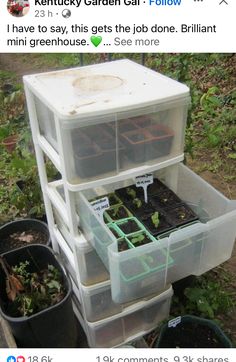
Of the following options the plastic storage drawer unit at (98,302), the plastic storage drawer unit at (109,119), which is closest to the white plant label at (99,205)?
the plastic storage drawer unit at (109,119)

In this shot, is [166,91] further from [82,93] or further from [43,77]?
[43,77]

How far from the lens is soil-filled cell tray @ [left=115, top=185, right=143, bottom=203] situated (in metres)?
1.41

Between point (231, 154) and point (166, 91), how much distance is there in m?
1.94

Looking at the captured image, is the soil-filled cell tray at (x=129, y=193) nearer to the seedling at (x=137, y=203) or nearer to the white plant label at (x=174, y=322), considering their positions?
the seedling at (x=137, y=203)

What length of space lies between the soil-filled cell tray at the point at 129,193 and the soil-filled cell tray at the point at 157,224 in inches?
5.2

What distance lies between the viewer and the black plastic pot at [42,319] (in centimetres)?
138

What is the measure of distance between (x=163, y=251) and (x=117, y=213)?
32cm

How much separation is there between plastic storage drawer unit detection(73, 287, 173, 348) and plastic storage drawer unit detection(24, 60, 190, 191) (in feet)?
2.32

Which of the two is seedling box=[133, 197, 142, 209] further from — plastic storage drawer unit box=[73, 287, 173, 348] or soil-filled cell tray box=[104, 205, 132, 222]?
plastic storage drawer unit box=[73, 287, 173, 348]

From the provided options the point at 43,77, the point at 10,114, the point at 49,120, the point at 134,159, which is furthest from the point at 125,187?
the point at 10,114

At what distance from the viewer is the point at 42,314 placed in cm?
138

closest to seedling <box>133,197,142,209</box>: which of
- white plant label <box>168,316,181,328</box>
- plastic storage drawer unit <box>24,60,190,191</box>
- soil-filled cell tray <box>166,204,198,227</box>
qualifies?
soil-filled cell tray <box>166,204,198,227</box>

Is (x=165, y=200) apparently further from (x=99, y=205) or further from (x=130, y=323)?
(x=130, y=323)

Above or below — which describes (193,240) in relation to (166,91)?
below
